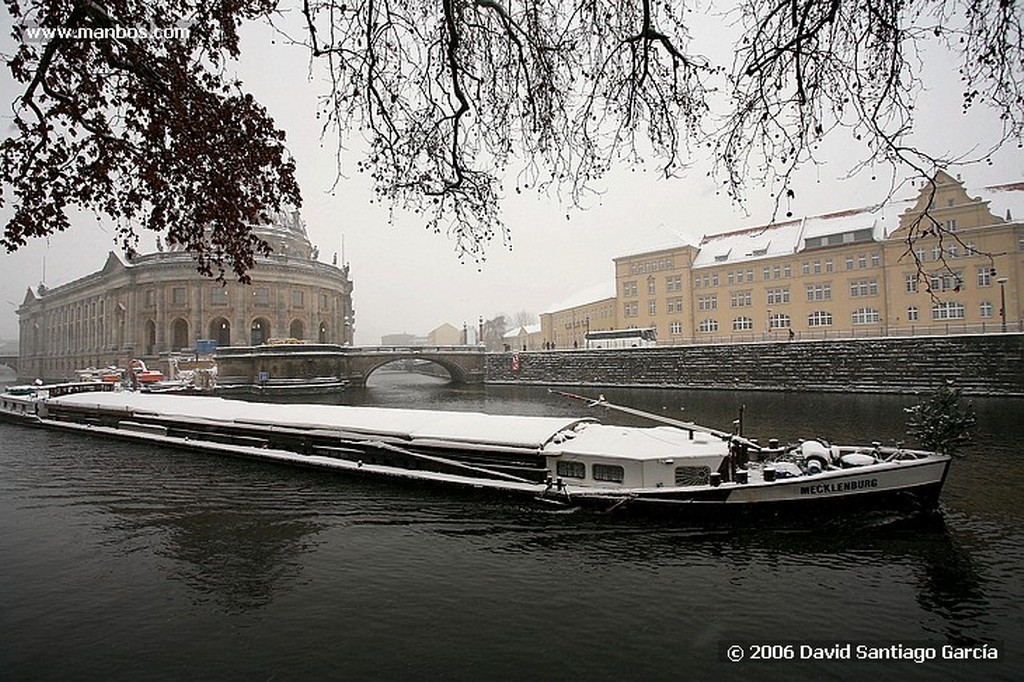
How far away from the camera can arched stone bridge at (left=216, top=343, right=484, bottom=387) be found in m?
58.3

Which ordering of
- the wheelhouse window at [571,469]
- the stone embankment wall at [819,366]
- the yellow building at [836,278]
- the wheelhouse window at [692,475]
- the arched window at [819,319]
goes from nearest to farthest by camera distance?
the wheelhouse window at [692,475] → the wheelhouse window at [571,469] → the stone embankment wall at [819,366] → the yellow building at [836,278] → the arched window at [819,319]

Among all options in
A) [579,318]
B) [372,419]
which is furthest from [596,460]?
[579,318]

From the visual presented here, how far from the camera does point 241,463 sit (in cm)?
2031

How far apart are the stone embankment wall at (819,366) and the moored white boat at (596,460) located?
2575 cm

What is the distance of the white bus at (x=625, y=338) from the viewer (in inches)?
2477

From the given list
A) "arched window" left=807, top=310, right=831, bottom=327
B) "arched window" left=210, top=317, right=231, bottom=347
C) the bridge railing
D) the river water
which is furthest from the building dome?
the river water

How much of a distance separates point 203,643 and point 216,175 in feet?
21.1

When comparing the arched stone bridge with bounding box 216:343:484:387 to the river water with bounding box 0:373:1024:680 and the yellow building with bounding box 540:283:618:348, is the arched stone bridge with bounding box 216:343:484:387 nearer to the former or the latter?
the yellow building with bounding box 540:283:618:348

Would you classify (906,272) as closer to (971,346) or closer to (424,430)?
(971,346)

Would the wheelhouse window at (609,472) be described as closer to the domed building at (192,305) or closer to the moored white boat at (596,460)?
the moored white boat at (596,460)

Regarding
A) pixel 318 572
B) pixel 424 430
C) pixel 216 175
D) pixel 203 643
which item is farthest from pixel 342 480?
pixel 216 175

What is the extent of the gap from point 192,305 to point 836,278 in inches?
2882

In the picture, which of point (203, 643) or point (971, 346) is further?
point (971, 346)

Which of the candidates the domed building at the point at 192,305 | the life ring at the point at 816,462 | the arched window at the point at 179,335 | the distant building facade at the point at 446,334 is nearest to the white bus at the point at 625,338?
the domed building at the point at 192,305
